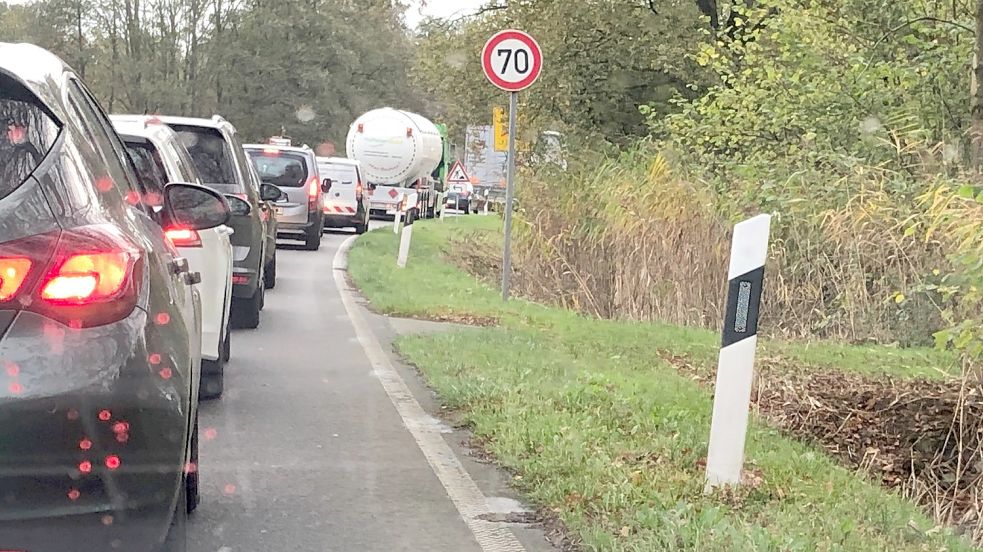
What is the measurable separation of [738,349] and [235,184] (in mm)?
6158

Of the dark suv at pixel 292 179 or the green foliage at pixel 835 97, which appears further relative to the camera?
the dark suv at pixel 292 179

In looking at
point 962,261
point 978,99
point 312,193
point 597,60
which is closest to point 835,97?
point 978,99

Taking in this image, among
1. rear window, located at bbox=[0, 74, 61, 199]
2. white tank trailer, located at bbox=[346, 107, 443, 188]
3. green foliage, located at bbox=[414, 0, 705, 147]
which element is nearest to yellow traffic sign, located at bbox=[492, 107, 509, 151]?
green foliage, located at bbox=[414, 0, 705, 147]

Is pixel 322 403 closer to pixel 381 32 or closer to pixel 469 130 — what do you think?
pixel 469 130

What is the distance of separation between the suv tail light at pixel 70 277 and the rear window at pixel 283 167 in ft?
63.0

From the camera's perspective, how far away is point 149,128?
774 cm

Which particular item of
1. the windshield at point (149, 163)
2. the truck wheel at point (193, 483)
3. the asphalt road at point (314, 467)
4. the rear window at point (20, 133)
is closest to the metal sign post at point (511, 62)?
the asphalt road at point (314, 467)

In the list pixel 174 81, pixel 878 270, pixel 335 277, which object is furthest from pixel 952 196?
pixel 174 81

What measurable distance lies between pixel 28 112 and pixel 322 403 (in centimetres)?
483

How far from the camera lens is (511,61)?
13.1 m

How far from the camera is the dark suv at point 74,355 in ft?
8.77

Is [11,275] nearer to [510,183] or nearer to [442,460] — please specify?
[442,460]

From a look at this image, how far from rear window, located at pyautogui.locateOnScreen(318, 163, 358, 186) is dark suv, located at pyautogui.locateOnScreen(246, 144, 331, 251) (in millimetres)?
6927

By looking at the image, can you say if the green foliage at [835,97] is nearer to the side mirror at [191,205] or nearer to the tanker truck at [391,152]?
the side mirror at [191,205]
